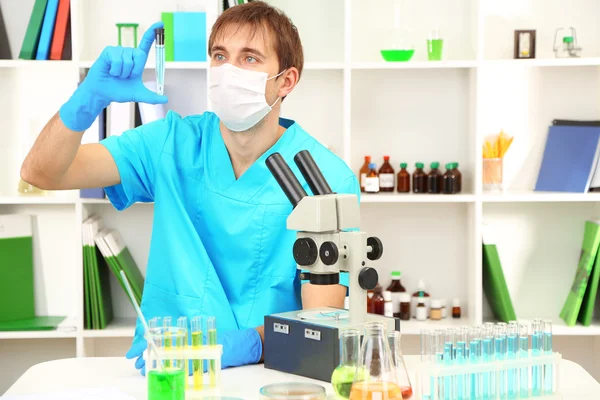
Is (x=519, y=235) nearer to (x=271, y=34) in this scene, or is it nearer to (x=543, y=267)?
(x=543, y=267)

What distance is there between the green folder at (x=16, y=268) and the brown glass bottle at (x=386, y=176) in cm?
138

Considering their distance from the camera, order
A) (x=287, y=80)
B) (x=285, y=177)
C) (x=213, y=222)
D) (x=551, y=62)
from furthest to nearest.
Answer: (x=551, y=62) → (x=287, y=80) → (x=213, y=222) → (x=285, y=177)

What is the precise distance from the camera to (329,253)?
1406mm

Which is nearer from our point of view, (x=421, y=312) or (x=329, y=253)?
(x=329, y=253)

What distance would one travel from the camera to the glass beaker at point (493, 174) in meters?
3.01

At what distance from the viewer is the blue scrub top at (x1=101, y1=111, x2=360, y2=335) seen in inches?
74.9

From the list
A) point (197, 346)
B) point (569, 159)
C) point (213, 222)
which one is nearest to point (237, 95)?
point (213, 222)

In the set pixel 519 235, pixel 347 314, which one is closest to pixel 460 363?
pixel 347 314

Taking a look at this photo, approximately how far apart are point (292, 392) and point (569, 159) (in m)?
2.08

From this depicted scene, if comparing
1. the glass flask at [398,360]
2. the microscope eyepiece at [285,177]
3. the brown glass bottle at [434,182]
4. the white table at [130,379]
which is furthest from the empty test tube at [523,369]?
the brown glass bottle at [434,182]

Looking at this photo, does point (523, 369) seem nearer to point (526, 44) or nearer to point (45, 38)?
point (526, 44)

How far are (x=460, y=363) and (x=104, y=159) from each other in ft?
3.52

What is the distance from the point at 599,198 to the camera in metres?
2.92

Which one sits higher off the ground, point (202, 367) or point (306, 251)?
point (306, 251)
